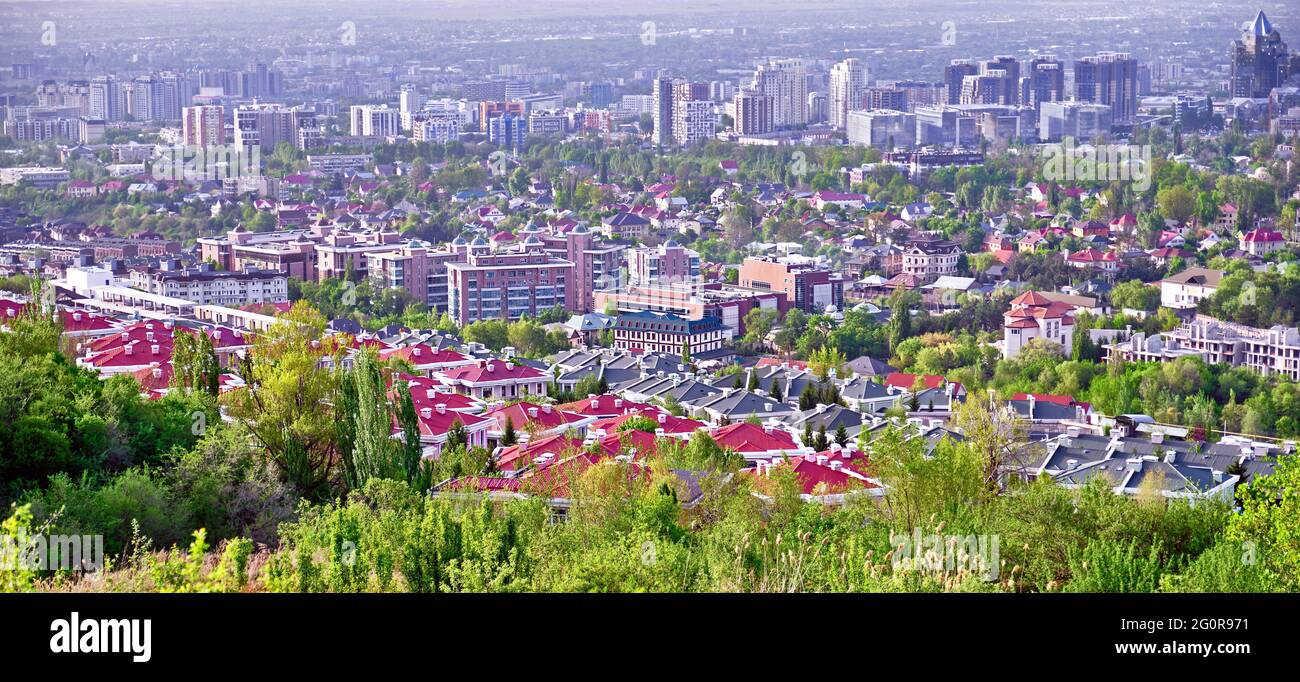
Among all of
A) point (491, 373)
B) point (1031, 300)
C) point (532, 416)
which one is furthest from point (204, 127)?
point (532, 416)

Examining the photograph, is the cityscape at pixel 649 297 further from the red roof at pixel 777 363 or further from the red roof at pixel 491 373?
the red roof at pixel 777 363

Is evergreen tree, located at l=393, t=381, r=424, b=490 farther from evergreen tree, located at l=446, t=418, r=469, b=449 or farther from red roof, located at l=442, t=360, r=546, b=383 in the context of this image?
red roof, located at l=442, t=360, r=546, b=383

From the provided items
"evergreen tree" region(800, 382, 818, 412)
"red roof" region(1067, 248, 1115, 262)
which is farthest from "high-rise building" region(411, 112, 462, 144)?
"evergreen tree" region(800, 382, 818, 412)

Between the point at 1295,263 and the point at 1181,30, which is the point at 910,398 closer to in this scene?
the point at 1295,263

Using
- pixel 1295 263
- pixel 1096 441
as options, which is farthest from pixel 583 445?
pixel 1295 263

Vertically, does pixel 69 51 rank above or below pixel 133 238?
above

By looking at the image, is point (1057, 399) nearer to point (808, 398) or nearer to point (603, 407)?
point (808, 398)
